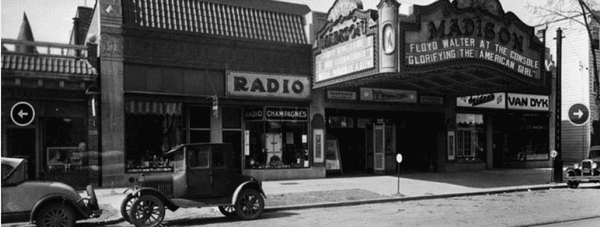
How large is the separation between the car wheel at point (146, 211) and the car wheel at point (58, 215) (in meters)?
1.11

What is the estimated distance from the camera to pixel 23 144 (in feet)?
53.5

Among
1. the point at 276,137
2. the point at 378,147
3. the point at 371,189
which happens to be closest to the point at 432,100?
the point at 378,147

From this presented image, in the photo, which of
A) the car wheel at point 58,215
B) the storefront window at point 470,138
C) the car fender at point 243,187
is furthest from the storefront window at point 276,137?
the car wheel at point 58,215

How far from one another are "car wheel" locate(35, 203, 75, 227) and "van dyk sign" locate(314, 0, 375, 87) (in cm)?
1021

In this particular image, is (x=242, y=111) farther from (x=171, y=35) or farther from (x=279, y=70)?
(x=171, y=35)

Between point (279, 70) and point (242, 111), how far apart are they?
7.02 ft

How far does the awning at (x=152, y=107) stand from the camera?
17.5 m

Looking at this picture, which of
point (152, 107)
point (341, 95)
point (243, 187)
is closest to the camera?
point (243, 187)

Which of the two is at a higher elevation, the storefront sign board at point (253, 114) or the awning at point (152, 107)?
the awning at point (152, 107)

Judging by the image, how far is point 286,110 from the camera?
795 inches

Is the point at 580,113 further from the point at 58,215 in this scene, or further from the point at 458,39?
the point at 58,215

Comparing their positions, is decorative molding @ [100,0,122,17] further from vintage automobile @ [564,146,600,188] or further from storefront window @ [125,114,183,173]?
vintage automobile @ [564,146,600,188]

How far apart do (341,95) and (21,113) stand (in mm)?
11549

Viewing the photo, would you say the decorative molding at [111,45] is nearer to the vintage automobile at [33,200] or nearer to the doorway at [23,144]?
the doorway at [23,144]
